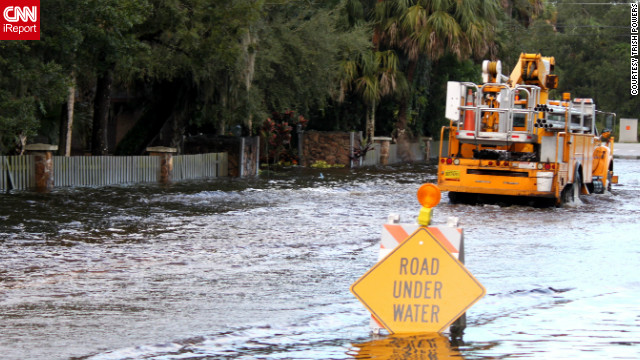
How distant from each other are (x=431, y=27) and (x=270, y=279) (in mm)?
26291

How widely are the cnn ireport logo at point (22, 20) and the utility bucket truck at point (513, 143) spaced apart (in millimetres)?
8242

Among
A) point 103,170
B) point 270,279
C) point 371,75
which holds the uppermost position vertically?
point 371,75

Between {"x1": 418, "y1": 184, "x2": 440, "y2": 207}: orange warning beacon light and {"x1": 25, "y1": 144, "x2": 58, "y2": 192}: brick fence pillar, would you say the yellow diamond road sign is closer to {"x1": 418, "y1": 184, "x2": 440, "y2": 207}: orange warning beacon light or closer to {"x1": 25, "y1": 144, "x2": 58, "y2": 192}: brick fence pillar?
{"x1": 418, "y1": 184, "x2": 440, "y2": 207}: orange warning beacon light

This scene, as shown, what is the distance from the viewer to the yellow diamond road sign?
738 centimetres

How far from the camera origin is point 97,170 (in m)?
22.7

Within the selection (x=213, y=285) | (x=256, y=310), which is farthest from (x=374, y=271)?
(x=213, y=285)

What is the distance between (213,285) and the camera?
9852 millimetres

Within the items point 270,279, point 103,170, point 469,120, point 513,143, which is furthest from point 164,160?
point 270,279

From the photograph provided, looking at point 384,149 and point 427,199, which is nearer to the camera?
point 427,199

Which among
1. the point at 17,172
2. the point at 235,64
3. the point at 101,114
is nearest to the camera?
the point at 17,172

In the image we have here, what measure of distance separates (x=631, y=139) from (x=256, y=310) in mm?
70660

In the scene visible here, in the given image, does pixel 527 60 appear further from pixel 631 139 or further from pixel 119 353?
pixel 631 139

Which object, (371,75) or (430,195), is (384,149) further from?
(430,195)

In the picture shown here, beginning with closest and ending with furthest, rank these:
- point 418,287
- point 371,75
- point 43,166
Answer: point 418,287 → point 43,166 → point 371,75
